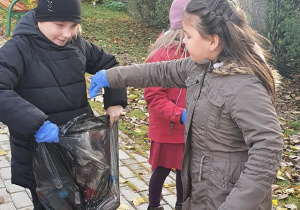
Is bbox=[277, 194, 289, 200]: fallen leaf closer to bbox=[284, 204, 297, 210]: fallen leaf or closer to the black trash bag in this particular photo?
bbox=[284, 204, 297, 210]: fallen leaf

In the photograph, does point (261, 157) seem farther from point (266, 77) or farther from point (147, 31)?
point (147, 31)

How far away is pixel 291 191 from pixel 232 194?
2421mm

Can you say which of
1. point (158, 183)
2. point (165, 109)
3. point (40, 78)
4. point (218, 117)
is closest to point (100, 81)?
point (40, 78)

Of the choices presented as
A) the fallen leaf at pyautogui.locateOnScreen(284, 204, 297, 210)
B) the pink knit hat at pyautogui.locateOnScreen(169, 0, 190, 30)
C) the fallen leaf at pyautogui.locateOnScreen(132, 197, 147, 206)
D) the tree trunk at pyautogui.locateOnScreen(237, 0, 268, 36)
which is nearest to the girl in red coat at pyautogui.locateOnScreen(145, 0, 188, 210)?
the pink knit hat at pyautogui.locateOnScreen(169, 0, 190, 30)

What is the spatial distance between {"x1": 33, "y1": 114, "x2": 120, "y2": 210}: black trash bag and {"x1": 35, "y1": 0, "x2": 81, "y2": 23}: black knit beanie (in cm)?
59

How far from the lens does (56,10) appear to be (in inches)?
88.8

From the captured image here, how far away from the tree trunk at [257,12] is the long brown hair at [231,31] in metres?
5.94

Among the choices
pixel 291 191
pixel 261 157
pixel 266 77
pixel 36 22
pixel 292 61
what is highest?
pixel 36 22

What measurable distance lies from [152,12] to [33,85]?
944 centimetres

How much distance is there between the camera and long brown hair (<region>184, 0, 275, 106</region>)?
194 centimetres

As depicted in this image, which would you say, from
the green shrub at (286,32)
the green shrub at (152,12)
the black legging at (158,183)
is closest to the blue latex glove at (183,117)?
the black legging at (158,183)

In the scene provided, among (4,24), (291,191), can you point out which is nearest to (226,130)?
(291,191)

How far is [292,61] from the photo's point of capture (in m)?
7.61

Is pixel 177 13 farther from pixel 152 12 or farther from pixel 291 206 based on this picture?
pixel 152 12
